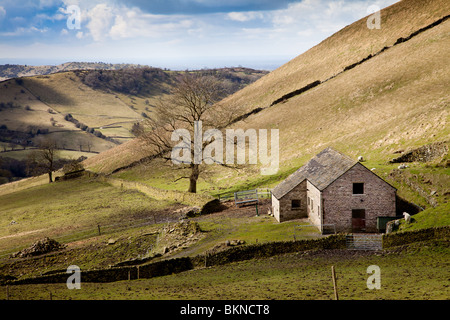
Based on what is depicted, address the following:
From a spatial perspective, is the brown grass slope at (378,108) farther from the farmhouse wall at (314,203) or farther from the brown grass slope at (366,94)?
the farmhouse wall at (314,203)

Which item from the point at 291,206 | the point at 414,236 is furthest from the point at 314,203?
the point at 414,236

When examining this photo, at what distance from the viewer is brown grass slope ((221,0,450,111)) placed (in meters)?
101

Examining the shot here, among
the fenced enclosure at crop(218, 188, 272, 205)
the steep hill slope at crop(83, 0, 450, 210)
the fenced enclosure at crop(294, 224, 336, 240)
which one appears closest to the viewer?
the fenced enclosure at crop(294, 224, 336, 240)

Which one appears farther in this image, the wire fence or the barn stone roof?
the wire fence

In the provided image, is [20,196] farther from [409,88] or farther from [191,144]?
[409,88]

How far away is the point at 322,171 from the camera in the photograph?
143 feet

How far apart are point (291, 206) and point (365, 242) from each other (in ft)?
38.6

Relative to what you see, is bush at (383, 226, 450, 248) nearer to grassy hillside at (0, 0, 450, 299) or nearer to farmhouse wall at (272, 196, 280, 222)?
grassy hillside at (0, 0, 450, 299)

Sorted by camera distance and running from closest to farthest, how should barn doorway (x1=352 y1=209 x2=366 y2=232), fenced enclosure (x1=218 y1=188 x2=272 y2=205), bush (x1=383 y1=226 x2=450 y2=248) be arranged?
bush (x1=383 y1=226 x2=450 y2=248) → barn doorway (x1=352 y1=209 x2=366 y2=232) → fenced enclosure (x1=218 y1=188 x2=272 y2=205)

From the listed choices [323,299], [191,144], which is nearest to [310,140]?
[191,144]

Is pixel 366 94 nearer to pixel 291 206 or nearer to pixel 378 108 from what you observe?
pixel 378 108

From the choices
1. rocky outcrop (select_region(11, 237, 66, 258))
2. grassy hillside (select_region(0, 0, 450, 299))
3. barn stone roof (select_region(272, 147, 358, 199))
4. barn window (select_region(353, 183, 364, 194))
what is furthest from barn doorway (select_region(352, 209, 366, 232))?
rocky outcrop (select_region(11, 237, 66, 258))

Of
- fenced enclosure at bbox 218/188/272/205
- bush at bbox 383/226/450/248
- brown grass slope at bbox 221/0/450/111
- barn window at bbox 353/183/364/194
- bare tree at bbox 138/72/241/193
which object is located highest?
brown grass slope at bbox 221/0/450/111

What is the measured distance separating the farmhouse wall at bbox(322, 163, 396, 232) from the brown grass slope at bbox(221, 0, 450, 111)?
72.7 meters
